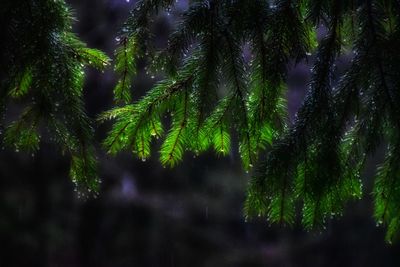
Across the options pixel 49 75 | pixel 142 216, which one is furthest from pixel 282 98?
pixel 142 216

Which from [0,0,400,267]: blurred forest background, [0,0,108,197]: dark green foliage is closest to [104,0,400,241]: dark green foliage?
[0,0,108,197]: dark green foliage

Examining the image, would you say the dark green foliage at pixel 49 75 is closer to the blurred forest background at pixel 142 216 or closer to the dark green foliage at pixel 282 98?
the dark green foliage at pixel 282 98

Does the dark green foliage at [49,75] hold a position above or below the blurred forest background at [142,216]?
below

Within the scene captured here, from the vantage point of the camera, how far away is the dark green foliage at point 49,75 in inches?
55.4

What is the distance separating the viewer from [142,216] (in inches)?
272

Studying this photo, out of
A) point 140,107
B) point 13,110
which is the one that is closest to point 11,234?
point 13,110

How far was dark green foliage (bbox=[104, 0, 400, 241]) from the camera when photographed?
4.73 feet

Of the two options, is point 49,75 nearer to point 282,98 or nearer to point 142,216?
point 282,98

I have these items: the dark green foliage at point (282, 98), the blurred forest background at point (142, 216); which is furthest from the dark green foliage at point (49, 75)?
the blurred forest background at point (142, 216)

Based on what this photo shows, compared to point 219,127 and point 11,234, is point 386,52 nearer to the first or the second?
point 219,127

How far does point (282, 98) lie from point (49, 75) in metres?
0.72

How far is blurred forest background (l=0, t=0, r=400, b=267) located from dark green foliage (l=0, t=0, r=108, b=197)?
178 inches

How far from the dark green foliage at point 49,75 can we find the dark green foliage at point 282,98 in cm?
12

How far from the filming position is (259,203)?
4.87 ft
